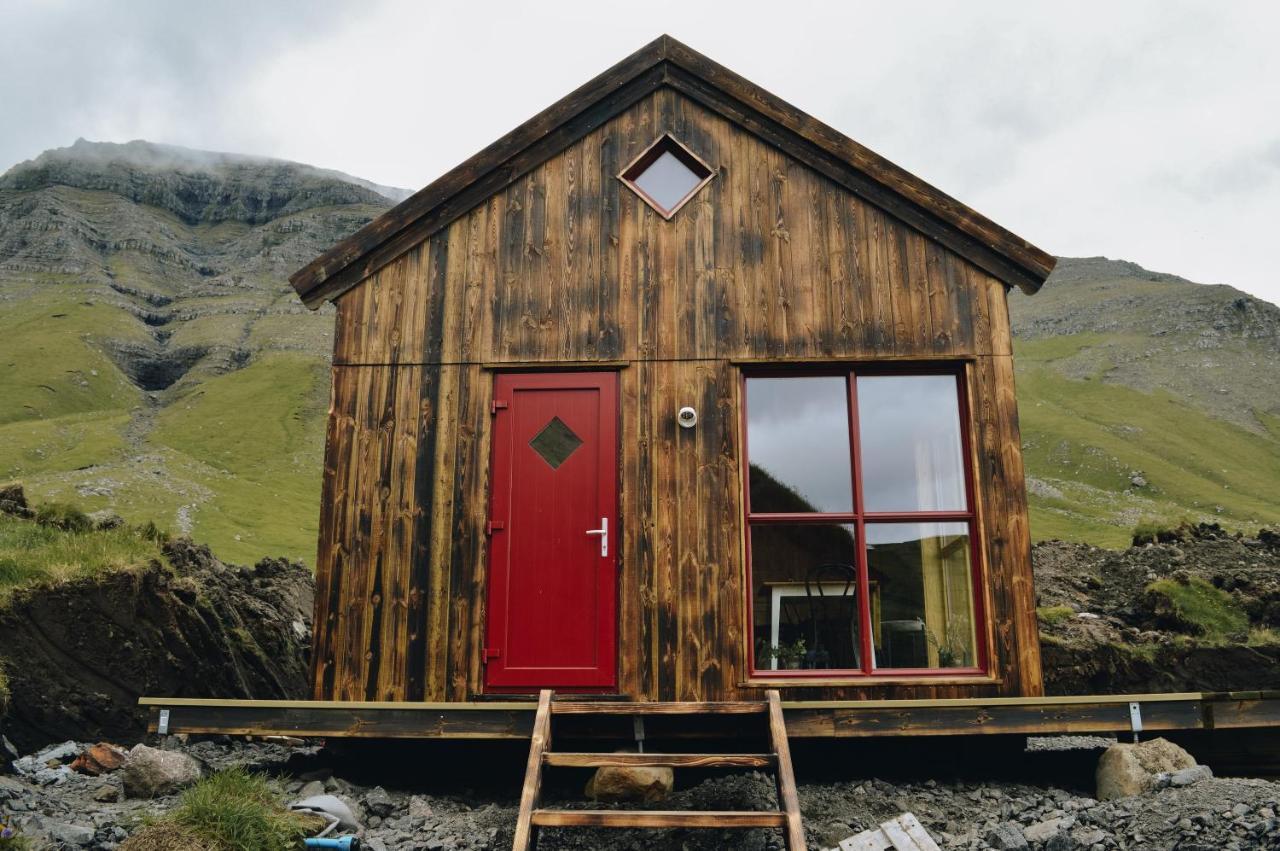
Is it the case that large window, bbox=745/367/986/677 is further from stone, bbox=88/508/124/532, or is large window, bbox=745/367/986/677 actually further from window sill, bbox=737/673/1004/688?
stone, bbox=88/508/124/532

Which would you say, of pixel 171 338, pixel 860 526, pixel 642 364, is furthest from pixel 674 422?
pixel 171 338

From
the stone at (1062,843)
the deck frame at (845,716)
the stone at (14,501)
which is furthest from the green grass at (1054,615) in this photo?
the stone at (14,501)

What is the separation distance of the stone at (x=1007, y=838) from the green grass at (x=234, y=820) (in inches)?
177

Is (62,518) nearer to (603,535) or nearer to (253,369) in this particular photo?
(603,535)

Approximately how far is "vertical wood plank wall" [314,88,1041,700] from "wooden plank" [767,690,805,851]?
916 mm

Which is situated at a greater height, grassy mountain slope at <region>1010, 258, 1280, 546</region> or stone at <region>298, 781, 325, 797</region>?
grassy mountain slope at <region>1010, 258, 1280, 546</region>

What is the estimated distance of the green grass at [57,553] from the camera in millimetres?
9031

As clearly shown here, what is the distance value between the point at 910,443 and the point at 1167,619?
12.3 meters

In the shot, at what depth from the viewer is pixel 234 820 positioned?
5.32m

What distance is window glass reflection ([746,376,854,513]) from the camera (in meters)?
7.56

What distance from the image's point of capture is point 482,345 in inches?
308

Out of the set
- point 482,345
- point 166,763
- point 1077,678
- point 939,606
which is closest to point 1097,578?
point 1077,678

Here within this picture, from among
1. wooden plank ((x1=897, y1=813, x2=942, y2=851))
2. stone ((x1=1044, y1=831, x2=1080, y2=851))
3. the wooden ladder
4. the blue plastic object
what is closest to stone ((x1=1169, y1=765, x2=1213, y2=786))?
stone ((x1=1044, y1=831, x2=1080, y2=851))

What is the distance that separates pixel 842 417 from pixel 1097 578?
15.8m
